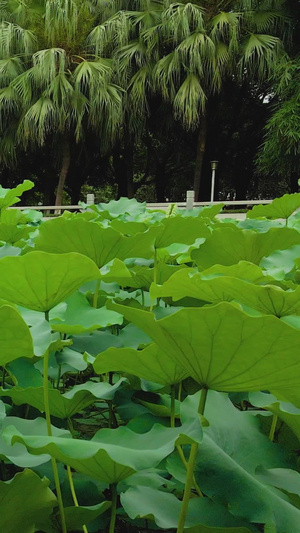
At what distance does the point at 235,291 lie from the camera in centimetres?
33

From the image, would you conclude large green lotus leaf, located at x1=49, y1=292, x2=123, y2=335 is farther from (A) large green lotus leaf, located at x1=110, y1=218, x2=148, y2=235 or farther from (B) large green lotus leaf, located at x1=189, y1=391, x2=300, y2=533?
(A) large green lotus leaf, located at x1=110, y1=218, x2=148, y2=235

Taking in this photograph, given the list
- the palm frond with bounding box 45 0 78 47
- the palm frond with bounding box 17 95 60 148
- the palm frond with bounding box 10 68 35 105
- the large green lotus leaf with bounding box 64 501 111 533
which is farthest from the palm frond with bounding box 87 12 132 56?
the large green lotus leaf with bounding box 64 501 111 533

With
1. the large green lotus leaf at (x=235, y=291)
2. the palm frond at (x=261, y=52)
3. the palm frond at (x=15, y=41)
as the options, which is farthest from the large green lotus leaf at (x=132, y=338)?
the palm frond at (x=15, y=41)

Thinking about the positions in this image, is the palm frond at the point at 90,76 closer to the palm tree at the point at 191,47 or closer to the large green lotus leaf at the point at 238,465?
the palm tree at the point at 191,47

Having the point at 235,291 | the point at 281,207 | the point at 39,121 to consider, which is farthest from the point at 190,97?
the point at 235,291

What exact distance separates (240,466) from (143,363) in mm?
80

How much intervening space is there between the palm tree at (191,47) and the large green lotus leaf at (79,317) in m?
7.84

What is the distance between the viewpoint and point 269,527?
0.25 m

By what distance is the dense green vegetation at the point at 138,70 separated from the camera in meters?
8.00

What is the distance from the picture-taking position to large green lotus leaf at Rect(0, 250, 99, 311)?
12.4 inches

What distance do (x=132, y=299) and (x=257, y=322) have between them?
34 centimetres

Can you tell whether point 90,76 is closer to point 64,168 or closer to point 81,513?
point 64,168

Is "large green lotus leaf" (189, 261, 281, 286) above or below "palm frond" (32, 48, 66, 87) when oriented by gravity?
below

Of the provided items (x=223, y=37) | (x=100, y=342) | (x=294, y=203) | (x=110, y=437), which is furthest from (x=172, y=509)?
(x=223, y=37)
